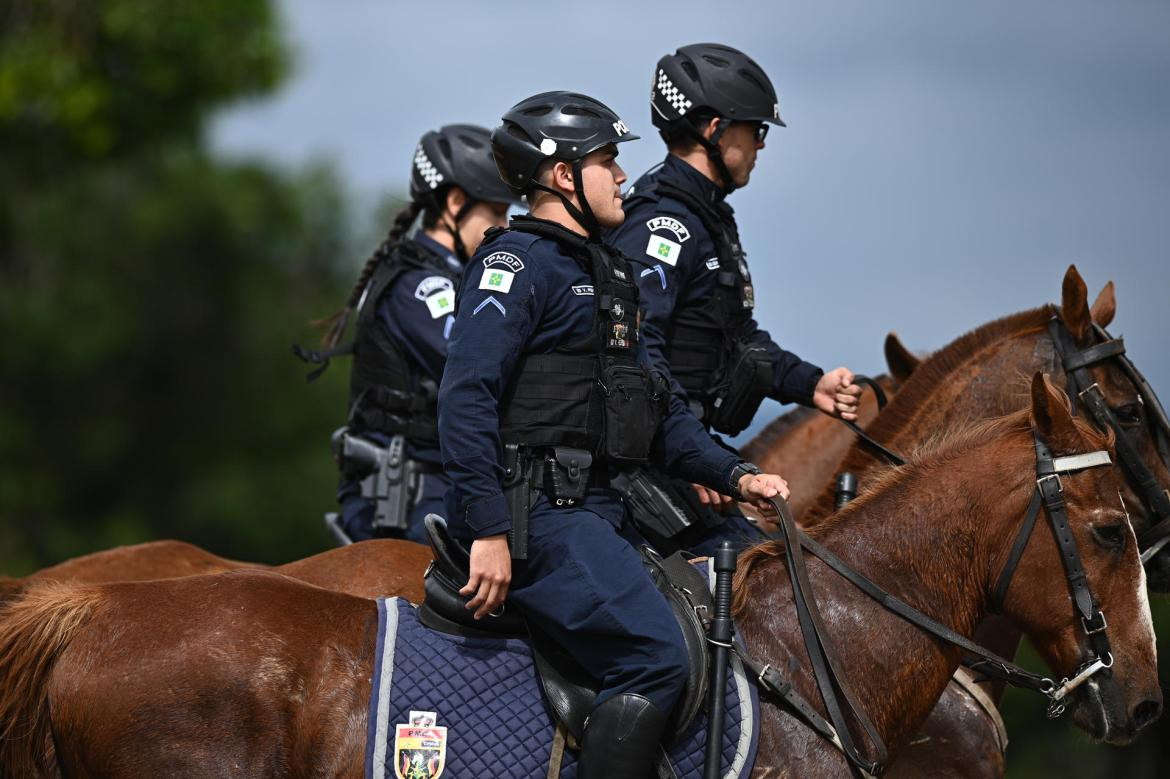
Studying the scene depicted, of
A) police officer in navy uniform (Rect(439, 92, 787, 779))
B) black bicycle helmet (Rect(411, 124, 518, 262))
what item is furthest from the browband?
black bicycle helmet (Rect(411, 124, 518, 262))

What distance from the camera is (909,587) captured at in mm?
4652

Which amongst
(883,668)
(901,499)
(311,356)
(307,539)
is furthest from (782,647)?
(307,539)

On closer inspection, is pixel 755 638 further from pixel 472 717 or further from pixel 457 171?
pixel 457 171

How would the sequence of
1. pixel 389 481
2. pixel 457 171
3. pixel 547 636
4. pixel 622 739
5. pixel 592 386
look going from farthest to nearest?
pixel 457 171 < pixel 389 481 < pixel 592 386 < pixel 547 636 < pixel 622 739

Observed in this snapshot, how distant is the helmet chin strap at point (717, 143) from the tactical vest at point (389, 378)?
1.38 metres

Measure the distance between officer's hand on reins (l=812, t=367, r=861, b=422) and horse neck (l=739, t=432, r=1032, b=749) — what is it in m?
1.45

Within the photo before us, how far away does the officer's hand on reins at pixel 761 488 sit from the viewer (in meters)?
4.72

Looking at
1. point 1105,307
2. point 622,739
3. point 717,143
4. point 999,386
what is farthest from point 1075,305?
point 622,739

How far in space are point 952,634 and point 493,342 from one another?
170 cm

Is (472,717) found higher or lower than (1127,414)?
lower

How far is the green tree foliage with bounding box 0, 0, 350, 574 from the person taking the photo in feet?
62.2

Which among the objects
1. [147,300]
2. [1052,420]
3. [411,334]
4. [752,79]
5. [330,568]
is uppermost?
[752,79]

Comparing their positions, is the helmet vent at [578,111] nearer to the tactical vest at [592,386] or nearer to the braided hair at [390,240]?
the tactical vest at [592,386]

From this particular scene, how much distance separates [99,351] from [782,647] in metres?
23.4
